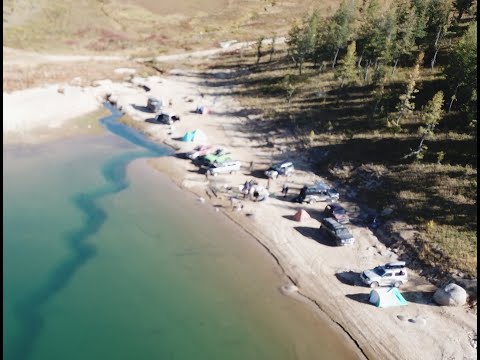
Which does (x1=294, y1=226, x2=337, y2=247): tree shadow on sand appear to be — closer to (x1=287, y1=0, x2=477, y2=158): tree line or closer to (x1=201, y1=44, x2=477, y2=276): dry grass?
(x1=201, y1=44, x2=477, y2=276): dry grass

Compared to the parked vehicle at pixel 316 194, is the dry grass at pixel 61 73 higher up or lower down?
higher up

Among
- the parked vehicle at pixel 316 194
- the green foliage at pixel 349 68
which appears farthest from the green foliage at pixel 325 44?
the parked vehicle at pixel 316 194

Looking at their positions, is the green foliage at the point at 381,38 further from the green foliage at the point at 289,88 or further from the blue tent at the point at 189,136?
the blue tent at the point at 189,136

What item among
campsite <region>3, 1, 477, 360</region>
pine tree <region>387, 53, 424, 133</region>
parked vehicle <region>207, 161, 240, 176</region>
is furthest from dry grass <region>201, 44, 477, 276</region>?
parked vehicle <region>207, 161, 240, 176</region>

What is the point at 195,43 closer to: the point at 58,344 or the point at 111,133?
the point at 111,133

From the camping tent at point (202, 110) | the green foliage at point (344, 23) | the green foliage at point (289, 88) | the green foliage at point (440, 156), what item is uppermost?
the green foliage at point (344, 23)

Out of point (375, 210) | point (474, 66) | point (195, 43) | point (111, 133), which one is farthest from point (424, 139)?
point (195, 43)
